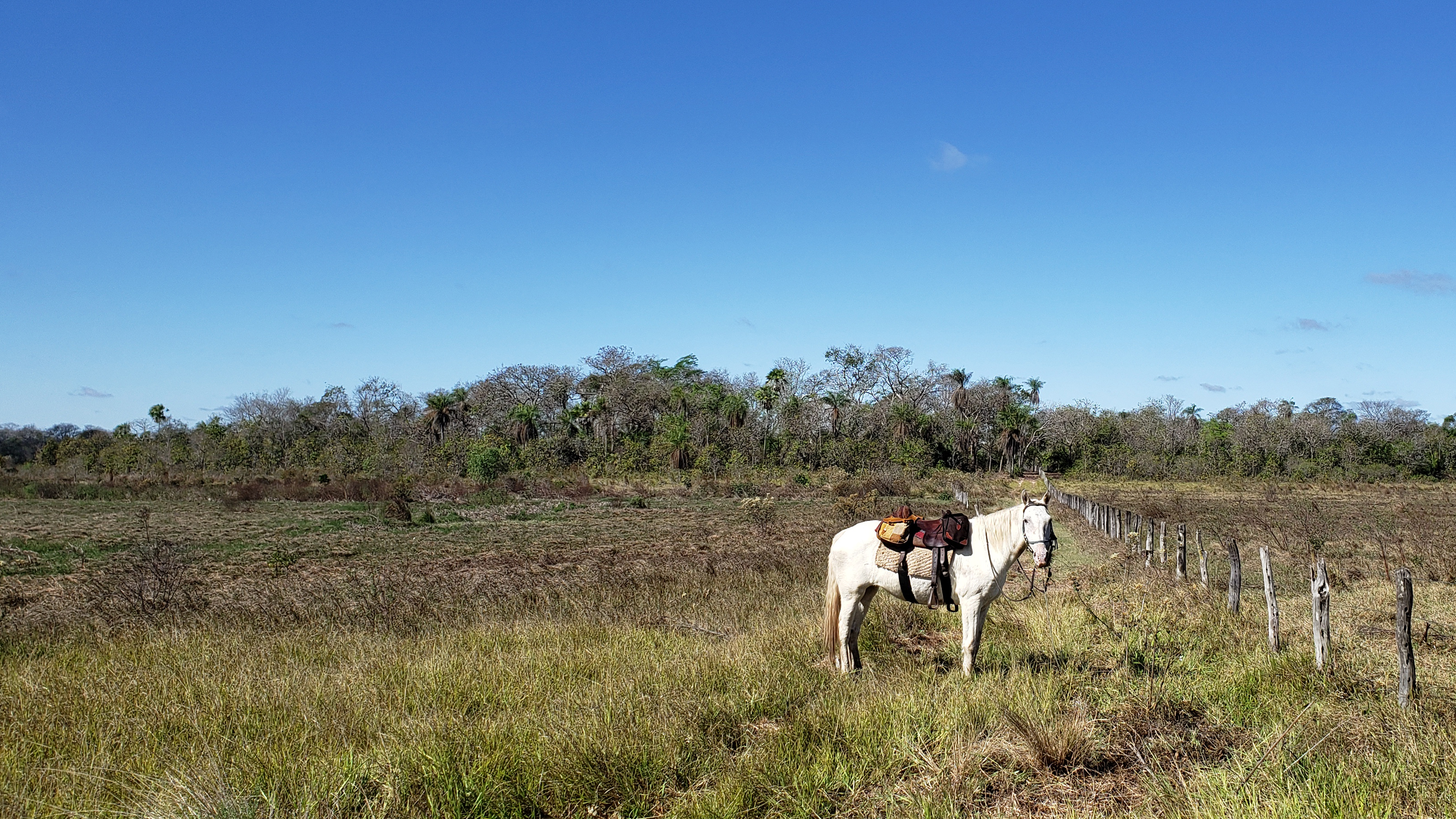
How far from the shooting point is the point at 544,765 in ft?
15.0

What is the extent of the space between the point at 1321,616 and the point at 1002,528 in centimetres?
243

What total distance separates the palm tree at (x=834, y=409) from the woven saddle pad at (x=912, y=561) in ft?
188

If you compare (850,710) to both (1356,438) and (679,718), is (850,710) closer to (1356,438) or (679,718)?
(679,718)

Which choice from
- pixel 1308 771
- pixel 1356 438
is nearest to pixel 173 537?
pixel 1308 771

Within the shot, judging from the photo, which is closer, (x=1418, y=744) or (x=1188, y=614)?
(x=1418, y=744)

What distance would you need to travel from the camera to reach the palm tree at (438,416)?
6144 cm

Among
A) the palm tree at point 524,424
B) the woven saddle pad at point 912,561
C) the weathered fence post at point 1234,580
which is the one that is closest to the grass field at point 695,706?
the weathered fence post at point 1234,580

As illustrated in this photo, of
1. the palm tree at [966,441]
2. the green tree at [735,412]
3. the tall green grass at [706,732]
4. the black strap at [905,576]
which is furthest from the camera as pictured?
the palm tree at [966,441]

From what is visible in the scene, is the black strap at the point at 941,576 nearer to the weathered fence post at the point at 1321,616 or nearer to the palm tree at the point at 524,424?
the weathered fence post at the point at 1321,616

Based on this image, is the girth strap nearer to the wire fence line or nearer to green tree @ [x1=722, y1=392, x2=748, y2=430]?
the wire fence line

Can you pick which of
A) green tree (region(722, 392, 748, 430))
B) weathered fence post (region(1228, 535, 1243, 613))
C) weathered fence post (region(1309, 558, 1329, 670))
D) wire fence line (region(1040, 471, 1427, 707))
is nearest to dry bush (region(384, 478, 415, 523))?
wire fence line (region(1040, 471, 1427, 707))

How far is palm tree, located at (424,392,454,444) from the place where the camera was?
61438 millimetres

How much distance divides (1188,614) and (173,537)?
24551 mm

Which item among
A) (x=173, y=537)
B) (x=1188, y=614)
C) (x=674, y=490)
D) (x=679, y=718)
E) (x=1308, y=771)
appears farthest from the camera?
(x=674, y=490)
